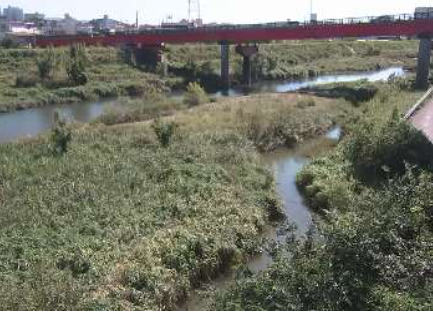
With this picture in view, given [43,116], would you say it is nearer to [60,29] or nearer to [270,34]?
[270,34]

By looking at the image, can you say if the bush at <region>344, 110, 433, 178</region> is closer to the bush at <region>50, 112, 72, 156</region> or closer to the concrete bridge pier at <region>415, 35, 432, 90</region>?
the bush at <region>50, 112, 72, 156</region>

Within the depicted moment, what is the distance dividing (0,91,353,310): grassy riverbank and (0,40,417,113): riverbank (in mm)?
26084

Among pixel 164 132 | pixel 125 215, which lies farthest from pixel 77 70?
pixel 125 215

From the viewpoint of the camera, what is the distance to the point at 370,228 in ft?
55.9

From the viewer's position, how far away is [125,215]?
2194cm

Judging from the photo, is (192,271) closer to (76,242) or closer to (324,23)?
(76,242)

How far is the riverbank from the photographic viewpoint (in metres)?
65.5

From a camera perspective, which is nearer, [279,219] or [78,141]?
[279,219]

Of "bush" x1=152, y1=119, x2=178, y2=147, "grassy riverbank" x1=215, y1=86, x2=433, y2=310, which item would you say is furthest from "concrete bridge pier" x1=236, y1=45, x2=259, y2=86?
"grassy riverbank" x1=215, y1=86, x2=433, y2=310

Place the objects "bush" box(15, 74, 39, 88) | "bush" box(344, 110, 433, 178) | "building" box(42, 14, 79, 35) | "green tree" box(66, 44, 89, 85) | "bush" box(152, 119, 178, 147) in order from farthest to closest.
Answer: "building" box(42, 14, 79, 35) < "green tree" box(66, 44, 89, 85) < "bush" box(15, 74, 39, 88) < "bush" box(152, 119, 178, 147) < "bush" box(344, 110, 433, 178)

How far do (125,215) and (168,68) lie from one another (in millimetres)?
62765

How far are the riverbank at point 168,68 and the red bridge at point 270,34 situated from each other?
11.6ft

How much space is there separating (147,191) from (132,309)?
9.22 meters

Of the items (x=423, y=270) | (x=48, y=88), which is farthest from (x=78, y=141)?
(x=48, y=88)
